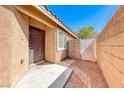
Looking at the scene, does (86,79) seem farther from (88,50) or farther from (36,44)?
(88,50)

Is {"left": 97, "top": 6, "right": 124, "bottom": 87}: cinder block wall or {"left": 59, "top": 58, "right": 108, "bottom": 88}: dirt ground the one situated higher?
{"left": 97, "top": 6, "right": 124, "bottom": 87}: cinder block wall

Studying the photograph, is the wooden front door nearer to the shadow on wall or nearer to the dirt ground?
the dirt ground

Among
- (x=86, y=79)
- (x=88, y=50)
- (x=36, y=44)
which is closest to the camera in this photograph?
(x=86, y=79)

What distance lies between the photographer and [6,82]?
2869 millimetres

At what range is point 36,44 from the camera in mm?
5895

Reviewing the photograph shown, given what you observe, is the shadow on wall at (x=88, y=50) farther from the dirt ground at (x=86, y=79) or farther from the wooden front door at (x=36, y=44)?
the wooden front door at (x=36, y=44)

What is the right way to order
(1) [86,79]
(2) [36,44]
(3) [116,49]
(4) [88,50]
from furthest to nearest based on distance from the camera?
(4) [88,50]
(2) [36,44]
(1) [86,79]
(3) [116,49]

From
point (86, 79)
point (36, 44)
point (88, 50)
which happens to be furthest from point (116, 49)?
point (88, 50)

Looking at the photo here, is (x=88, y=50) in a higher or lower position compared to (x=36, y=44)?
lower

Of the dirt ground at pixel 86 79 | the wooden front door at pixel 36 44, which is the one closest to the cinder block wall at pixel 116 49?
the dirt ground at pixel 86 79

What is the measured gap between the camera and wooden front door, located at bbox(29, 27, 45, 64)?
5375 mm

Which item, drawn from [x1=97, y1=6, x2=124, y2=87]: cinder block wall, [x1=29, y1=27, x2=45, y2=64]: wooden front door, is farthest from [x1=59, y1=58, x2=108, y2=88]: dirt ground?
[x1=29, y1=27, x2=45, y2=64]: wooden front door

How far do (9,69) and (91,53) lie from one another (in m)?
8.46
